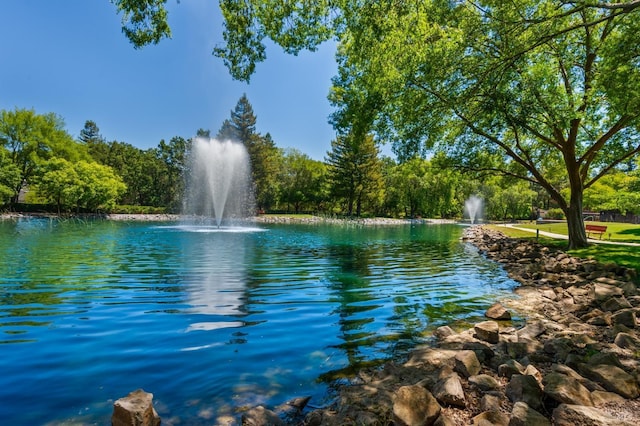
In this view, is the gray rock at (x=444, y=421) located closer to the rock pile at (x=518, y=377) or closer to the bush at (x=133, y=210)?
the rock pile at (x=518, y=377)

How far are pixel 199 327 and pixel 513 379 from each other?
549 cm

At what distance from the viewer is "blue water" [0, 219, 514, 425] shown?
452 centimetres

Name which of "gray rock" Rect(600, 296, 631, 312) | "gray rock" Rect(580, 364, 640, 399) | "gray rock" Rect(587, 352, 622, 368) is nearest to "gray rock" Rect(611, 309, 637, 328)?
"gray rock" Rect(600, 296, 631, 312)

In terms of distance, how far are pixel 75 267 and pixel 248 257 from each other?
692cm

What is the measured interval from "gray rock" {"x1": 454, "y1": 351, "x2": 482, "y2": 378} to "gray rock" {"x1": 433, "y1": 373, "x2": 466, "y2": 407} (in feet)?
1.93

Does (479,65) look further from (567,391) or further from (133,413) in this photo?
(133,413)

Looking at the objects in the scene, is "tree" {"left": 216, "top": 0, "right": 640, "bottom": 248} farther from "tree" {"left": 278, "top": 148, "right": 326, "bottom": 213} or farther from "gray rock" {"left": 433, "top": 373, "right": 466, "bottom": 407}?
"tree" {"left": 278, "top": 148, "right": 326, "bottom": 213}

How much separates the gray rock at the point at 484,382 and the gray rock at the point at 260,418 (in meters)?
2.42

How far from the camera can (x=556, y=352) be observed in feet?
18.4

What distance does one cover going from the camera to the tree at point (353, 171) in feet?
239

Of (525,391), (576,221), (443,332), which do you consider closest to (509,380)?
→ (525,391)

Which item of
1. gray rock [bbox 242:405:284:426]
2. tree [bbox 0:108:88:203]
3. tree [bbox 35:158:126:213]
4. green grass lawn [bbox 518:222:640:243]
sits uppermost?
tree [bbox 0:108:88:203]

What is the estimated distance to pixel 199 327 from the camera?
7.04 m

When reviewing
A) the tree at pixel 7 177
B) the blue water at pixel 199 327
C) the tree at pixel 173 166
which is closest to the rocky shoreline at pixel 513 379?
the blue water at pixel 199 327
